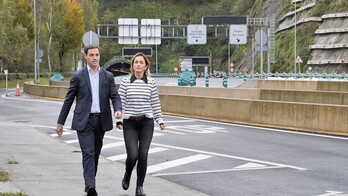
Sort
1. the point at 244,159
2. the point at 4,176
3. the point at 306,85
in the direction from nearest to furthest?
the point at 4,176
the point at 244,159
the point at 306,85

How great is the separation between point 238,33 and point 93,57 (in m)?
71.6

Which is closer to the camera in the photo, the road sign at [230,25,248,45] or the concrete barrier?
the concrete barrier

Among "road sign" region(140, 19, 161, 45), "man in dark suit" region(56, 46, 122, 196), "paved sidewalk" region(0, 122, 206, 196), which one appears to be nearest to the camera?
"man in dark suit" region(56, 46, 122, 196)

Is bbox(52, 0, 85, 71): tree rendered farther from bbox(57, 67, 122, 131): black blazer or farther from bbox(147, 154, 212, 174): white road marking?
bbox(57, 67, 122, 131): black blazer

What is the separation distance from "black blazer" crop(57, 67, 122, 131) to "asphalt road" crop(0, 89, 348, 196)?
221 centimetres

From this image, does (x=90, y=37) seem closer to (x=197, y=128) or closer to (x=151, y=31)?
(x=197, y=128)

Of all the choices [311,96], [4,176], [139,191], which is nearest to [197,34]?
[311,96]

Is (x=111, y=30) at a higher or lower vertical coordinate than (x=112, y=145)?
higher

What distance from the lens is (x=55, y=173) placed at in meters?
12.5

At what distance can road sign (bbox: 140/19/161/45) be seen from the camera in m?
82.4

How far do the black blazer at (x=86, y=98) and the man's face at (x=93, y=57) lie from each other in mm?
141

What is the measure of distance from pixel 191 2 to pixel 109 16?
19187mm

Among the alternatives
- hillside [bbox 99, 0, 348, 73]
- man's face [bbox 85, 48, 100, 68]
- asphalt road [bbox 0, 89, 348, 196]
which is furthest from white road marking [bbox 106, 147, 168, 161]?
hillside [bbox 99, 0, 348, 73]

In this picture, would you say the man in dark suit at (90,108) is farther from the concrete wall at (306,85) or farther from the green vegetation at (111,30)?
the green vegetation at (111,30)
